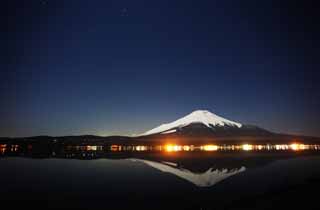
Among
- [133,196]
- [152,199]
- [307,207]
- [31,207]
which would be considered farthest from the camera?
[133,196]

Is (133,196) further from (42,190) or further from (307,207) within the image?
(307,207)

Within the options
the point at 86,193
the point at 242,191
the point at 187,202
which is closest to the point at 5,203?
the point at 86,193

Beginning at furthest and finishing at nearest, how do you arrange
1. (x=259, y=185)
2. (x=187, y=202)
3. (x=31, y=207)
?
(x=259, y=185) → (x=187, y=202) → (x=31, y=207)

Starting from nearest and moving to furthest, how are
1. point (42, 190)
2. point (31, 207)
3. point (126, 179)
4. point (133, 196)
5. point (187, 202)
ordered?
point (31, 207)
point (187, 202)
point (133, 196)
point (42, 190)
point (126, 179)

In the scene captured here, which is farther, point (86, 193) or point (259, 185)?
point (259, 185)

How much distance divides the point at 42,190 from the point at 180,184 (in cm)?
1231

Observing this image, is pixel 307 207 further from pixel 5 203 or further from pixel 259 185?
pixel 5 203

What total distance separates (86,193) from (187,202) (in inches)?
350

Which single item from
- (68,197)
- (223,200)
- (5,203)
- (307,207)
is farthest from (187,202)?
(5,203)

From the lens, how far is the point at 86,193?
2359cm

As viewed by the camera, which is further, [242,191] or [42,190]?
[42,190]

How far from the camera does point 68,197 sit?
71.7 ft

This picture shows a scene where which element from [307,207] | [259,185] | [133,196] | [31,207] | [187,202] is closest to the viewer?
[307,207]

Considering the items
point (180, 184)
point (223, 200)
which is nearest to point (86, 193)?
point (180, 184)
